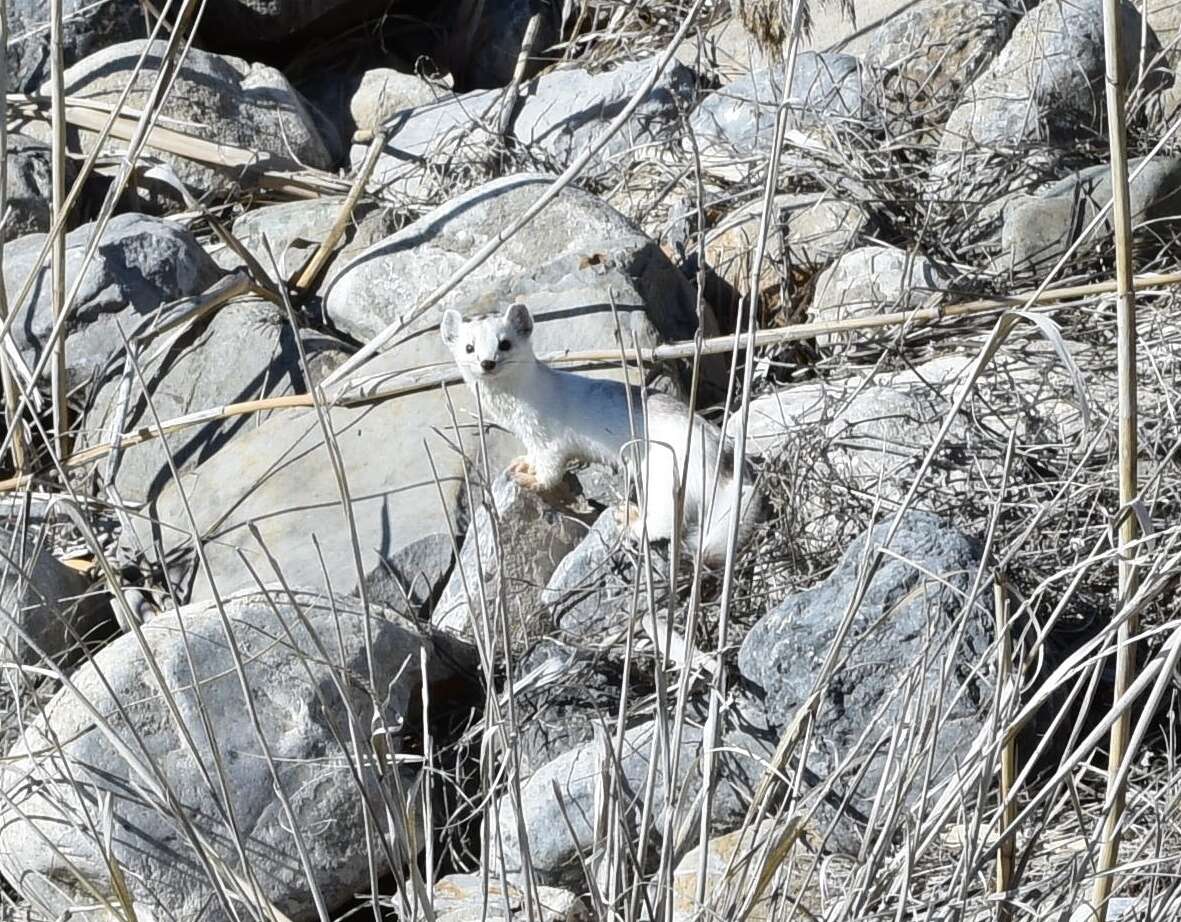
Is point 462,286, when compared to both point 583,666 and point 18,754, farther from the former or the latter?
point 18,754

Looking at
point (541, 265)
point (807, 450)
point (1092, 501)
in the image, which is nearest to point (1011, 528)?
point (1092, 501)

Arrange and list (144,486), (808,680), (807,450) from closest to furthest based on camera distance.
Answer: (808,680)
(807,450)
(144,486)

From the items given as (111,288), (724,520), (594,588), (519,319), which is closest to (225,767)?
(594,588)

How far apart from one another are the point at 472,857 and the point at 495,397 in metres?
1.60

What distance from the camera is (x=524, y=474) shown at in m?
4.47

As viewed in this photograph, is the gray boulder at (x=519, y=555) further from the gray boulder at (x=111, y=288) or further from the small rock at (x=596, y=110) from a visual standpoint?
the small rock at (x=596, y=110)

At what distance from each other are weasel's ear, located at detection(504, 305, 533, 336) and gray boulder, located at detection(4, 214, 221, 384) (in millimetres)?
1524

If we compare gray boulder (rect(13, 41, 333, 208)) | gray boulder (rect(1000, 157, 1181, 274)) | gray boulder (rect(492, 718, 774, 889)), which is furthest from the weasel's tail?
gray boulder (rect(13, 41, 333, 208))

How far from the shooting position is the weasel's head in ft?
13.9

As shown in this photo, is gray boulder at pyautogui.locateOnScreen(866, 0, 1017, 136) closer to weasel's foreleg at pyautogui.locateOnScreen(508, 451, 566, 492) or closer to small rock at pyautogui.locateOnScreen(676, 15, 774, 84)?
small rock at pyautogui.locateOnScreen(676, 15, 774, 84)

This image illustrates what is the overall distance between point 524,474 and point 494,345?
0.41 m

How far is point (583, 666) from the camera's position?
3568mm

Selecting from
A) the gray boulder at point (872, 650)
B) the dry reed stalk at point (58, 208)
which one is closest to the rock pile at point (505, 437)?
the gray boulder at point (872, 650)

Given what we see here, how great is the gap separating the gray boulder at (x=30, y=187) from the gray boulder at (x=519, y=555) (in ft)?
8.24
